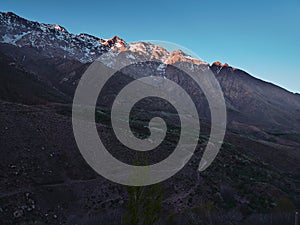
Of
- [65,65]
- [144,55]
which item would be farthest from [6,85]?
[144,55]

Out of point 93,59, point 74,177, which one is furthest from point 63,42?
point 74,177

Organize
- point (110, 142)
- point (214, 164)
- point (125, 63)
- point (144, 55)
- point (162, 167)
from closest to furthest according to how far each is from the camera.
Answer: point (162, 167) → point (110, 142) → point (214, 164) → point (125, 63) → point (144, 55)

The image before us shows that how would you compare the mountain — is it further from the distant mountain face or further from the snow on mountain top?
the snow on mountain top

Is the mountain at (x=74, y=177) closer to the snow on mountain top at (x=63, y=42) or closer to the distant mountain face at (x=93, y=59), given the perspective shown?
the distant mountain face at (x=93, y=59)

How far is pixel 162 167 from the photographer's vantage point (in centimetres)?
2488

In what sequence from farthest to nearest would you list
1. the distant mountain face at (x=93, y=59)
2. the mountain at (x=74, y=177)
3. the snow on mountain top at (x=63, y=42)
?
the snow on mountain top at (x=63, y=42) → the distant mountain face at (x=93, y=59) → the mountain at (x=74, y=177)

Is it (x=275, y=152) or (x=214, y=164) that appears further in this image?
(x=275, y=152)

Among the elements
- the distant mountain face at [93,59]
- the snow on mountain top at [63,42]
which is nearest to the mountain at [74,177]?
the distant mountain face at [93,59]

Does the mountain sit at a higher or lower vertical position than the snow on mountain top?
lower

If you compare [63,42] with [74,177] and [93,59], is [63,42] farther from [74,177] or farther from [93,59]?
[74,177]

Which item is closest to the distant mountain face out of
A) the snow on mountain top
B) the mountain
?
the snow on mountain top

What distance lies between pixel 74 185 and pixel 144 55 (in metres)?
159

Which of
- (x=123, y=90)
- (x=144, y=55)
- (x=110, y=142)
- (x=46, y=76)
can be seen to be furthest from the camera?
(x=144, y=55)

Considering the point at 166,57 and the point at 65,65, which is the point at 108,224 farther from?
the point at 166,57
